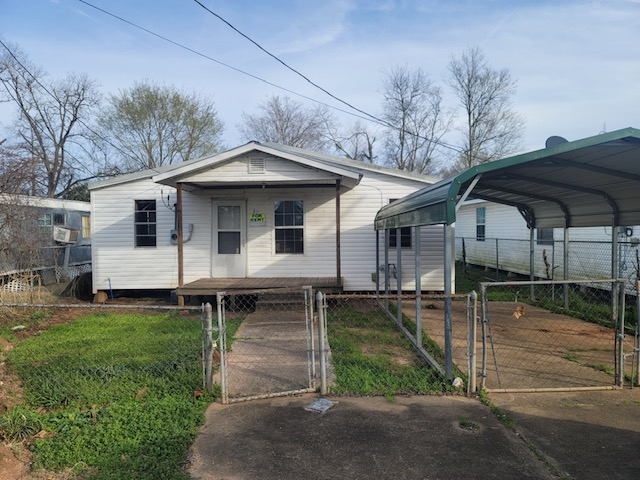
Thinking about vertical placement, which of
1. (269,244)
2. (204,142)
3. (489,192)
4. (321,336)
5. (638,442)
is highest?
(204,142)

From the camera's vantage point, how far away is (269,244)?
10.9m

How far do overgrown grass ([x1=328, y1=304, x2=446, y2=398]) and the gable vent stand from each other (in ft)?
11.9

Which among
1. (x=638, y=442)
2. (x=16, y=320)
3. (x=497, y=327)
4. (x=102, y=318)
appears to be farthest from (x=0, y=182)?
(x=638, y=442)

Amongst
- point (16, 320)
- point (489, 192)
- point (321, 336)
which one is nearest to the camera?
point (321, 336)

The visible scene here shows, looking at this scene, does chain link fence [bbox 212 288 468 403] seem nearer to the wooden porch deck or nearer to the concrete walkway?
the concrete walkway

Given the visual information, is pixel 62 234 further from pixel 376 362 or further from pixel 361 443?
pixel 361 443

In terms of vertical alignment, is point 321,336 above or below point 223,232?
below

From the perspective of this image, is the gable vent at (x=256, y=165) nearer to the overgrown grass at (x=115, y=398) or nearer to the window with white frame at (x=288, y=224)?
the window with white frame at (x=288, y=224)

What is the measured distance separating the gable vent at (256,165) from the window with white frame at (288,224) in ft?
5.68

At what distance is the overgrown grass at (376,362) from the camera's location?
4.61m

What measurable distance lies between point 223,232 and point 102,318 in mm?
3482

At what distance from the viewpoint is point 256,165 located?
30.6 feet

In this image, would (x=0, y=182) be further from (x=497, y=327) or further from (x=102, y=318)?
(x=497, y=327)

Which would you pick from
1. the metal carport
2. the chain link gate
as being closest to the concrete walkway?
the chain link gate
